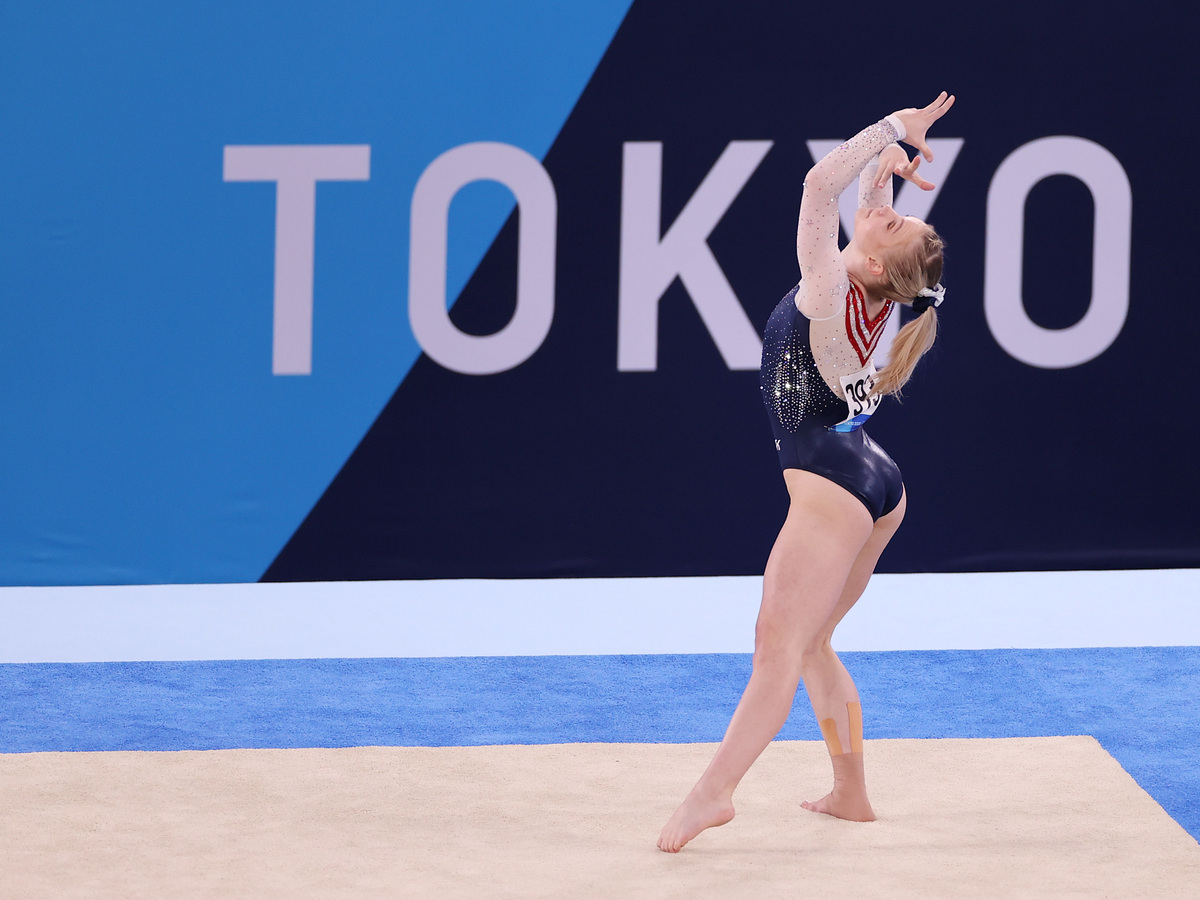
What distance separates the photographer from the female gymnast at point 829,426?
3.27 m

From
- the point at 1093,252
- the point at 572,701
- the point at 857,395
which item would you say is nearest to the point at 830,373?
the point at 857,395

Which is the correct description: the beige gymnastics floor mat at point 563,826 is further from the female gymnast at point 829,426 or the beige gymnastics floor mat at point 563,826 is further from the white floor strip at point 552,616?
the white floor strip at point 552,616

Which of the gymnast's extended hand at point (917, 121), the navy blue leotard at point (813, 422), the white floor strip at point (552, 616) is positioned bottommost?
the white floor strip at point (552, 616)

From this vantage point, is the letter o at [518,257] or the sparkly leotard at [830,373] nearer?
the sparkly leotard at [830,373]

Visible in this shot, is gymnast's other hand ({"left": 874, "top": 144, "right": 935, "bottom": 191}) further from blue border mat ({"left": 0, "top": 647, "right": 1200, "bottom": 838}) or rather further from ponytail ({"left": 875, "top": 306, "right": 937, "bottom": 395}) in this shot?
blue border mat ({"left": 0, "top": 647, "right": 1200, "bottom": 838})

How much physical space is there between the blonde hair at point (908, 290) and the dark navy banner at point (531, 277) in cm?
240

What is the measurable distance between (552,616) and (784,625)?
7.27ft

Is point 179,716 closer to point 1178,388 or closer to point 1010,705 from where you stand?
point 1010,705

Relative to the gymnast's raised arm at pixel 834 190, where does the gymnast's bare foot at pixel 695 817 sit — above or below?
below

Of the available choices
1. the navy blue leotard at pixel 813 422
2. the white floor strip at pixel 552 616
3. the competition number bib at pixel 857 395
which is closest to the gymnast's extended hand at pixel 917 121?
the navy blue leotard at pixel 813 422

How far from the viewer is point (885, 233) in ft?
11.1

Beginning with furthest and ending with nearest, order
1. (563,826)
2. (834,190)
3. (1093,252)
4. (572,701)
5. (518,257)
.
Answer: (1093,252)
(518,257)
(572,701)
(563,826)
(834,190)

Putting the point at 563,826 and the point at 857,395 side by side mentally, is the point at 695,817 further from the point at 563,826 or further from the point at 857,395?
the point at 857,395

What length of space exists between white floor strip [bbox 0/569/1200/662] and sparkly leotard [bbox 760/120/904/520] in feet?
5.64
